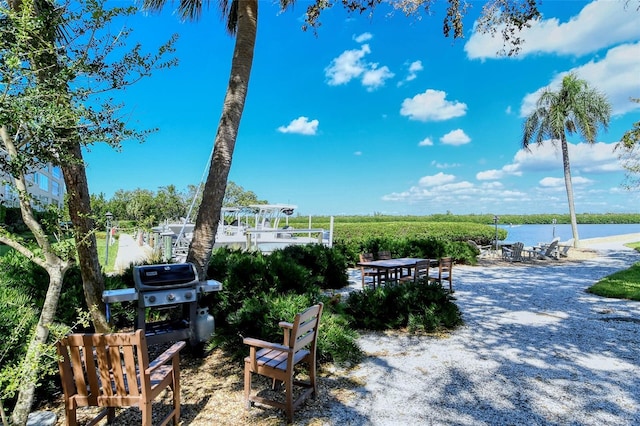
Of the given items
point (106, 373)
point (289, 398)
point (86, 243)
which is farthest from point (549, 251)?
point (106, 373)

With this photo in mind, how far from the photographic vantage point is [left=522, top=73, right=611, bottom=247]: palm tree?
17609mm

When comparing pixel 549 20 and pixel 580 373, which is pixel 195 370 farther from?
pixel 549 20

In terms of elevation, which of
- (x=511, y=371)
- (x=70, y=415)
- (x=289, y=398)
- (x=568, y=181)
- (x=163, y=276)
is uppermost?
(x=568, y=181)

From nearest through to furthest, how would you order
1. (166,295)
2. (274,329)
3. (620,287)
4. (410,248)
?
(166,295) < (274,329) < (620,287) < (410,248)

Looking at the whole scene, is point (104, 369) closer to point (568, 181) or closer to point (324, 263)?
point (324, 263)

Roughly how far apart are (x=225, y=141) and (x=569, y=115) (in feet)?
62.2

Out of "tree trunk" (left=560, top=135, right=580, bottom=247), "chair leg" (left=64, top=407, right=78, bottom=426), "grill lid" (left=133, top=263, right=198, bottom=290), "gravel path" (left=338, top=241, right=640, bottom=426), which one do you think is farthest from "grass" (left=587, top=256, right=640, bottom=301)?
"chair leg" (left=64, top=407, right=78, bottom=426)

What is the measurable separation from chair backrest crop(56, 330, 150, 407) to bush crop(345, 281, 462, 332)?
3.58 meters

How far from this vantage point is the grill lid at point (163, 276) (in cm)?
370

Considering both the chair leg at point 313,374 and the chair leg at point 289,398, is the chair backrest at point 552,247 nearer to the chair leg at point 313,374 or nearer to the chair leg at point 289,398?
the chair leg at point 313,374

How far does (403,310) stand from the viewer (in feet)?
19.0

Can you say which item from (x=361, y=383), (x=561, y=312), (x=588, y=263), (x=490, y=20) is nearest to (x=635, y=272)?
(x=588, y=263)

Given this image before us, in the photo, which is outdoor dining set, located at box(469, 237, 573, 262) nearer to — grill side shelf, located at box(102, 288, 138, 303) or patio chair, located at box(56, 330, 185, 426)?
grill side shelf, located at box(102, 288, 138, 303)

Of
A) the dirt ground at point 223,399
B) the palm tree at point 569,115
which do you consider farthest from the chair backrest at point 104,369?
the palm tree at point 569,115
